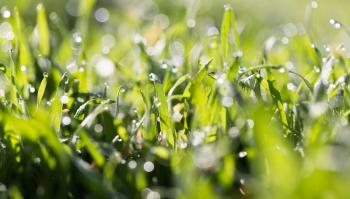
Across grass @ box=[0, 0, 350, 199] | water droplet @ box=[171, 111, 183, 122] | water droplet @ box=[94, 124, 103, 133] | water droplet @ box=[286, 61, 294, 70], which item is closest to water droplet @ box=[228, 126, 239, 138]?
grass @ box=[0, 0, 350, 199]

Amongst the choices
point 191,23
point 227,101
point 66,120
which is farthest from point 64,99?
point 191,23

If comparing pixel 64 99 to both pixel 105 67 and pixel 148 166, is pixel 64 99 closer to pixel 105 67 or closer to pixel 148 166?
pixel 148 166

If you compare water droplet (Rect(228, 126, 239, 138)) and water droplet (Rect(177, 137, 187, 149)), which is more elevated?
water droplet (Rect(228, 126, 239, 138))

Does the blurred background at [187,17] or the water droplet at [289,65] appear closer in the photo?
the water droplet at [289,65]

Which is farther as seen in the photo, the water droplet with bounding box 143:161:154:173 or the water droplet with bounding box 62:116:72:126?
the water droplet with bounding box 62:116:72:126

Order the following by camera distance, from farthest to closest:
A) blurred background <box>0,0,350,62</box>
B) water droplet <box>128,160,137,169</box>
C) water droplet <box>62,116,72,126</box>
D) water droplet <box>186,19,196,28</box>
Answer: blurred background <box>0,0,350,62</box>
water droplet <box>186,19,196,28</box>
water droplet <box>62,116,72,126</box>
water droplet <box>128,160,137,169</box>

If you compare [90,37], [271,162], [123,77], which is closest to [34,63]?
[123,77]

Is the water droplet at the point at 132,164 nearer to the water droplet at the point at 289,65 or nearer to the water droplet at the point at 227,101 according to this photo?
the water droplet at the point at 227,101

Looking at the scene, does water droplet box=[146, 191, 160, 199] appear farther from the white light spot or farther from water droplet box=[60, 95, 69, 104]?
the white light spot

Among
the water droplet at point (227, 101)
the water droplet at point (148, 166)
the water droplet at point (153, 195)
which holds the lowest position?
the water droplet at point (153, 195)

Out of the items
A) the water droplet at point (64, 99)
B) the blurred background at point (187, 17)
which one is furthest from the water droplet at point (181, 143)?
the blurred background at point (187, 17)

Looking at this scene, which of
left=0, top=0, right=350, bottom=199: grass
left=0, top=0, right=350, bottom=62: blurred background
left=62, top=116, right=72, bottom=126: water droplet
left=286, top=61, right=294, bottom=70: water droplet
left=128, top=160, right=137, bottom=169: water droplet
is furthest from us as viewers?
left=0, top=0, right=350, bottom=62: blurred background
